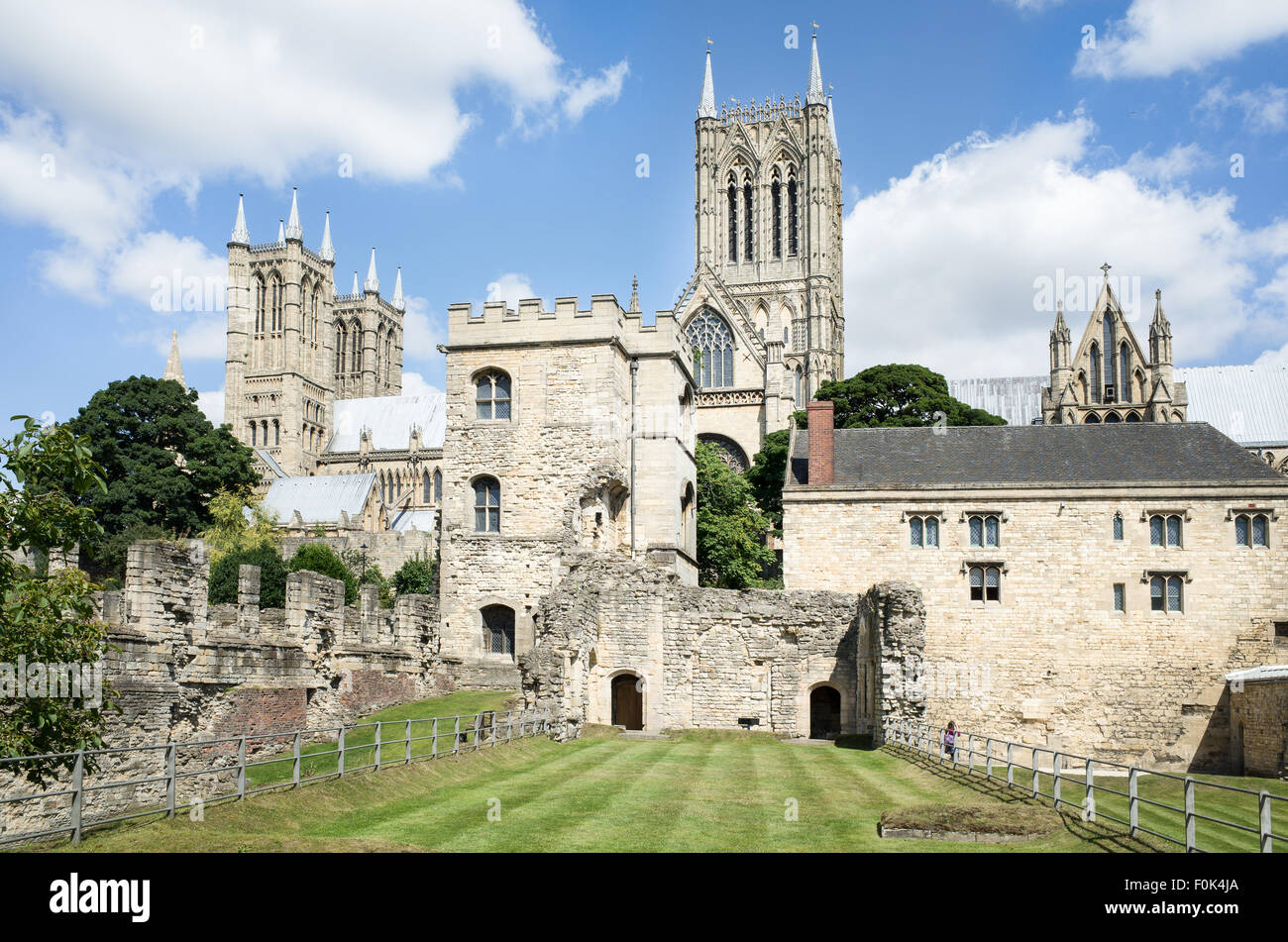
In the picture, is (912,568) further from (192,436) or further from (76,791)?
(192,436)

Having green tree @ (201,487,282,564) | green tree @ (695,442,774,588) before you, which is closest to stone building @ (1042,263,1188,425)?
green tree @ (695,442,774,588)

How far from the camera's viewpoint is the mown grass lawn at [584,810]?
12617 mm

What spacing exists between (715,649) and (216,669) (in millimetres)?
14687

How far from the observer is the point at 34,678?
14695 millimetres

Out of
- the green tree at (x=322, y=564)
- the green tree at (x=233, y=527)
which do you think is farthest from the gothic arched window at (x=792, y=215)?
the green tree at (x=322, y=564)

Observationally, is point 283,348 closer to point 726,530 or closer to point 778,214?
point 778,214

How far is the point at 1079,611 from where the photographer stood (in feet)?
118

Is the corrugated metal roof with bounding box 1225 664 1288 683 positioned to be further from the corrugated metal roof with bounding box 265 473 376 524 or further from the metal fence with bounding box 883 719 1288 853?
the corrugated metal roof with bounding box 265 473 376 524

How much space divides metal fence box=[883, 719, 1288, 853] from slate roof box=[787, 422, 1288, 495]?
907 centimetres

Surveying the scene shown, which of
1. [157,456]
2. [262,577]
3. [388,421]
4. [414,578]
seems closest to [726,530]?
[414,578]

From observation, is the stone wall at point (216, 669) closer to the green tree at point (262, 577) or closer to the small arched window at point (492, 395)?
the small arched window at point (492, 395)

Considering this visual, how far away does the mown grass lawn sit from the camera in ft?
41.4

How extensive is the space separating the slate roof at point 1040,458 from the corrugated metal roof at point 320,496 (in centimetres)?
5427
